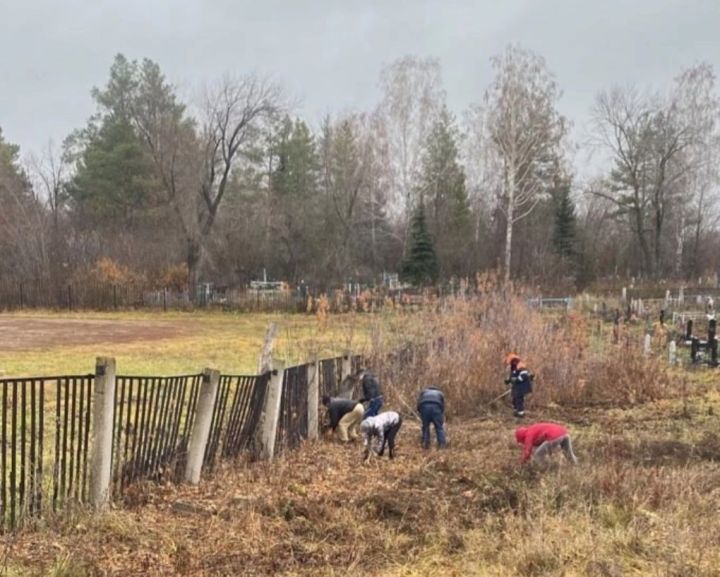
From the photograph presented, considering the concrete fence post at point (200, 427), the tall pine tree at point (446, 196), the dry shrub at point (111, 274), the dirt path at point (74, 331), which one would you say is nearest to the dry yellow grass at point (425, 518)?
the concrete fence post at point (200, 427)

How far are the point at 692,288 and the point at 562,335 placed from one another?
27527 millimetres

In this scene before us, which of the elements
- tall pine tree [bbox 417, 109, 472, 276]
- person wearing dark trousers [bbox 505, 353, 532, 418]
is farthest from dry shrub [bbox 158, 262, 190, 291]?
person wearing dark trousers [bbox 505, 353, 532, 418]

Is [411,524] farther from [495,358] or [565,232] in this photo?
[565,232]

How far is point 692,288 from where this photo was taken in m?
35.2

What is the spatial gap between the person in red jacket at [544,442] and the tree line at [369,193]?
101ft

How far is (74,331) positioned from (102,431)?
18299 millimetres

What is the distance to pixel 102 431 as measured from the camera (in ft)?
14.9

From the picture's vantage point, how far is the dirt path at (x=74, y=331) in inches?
694

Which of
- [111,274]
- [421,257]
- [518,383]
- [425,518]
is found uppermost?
[421,257]

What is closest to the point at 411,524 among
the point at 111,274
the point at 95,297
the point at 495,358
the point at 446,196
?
the point at 495,358

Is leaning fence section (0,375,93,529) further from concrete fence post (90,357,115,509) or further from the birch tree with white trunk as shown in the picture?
the birch tree with white trunk

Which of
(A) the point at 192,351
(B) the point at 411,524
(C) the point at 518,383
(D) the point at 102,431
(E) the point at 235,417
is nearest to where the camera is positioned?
(D) the point at 102,431

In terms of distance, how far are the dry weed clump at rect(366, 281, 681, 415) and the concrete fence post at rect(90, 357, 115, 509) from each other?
5.41 metres

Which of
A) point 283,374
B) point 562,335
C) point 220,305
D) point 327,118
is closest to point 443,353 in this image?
point 562,335
